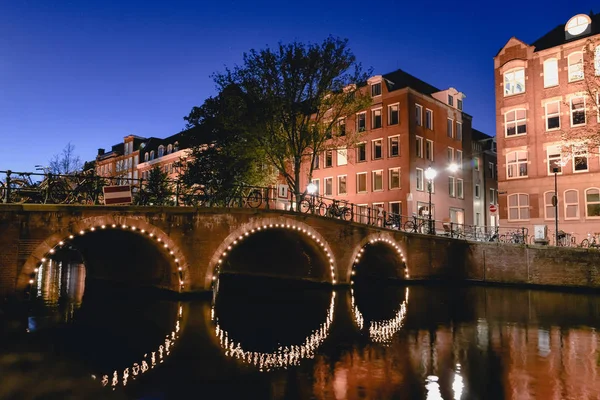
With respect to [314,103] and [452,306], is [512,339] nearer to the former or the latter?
[452,306]

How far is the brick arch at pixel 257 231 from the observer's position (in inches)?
701

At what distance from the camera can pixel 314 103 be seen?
24.8 m

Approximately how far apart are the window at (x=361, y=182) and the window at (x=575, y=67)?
16.3 meters

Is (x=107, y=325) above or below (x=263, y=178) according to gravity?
below

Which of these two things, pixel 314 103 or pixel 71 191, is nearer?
pixel 71 191

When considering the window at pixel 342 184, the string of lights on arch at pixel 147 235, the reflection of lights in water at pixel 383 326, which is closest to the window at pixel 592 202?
the window at pixel 342 184

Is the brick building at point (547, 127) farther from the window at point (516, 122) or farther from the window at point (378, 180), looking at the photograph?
the window at point (378, 180)

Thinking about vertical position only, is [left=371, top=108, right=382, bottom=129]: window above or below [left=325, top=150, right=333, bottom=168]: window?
above

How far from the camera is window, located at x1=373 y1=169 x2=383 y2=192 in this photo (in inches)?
1446

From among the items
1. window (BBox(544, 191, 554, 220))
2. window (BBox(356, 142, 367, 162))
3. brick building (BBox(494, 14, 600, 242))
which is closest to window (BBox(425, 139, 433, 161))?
window (BBox(356, 142, 367, 162))

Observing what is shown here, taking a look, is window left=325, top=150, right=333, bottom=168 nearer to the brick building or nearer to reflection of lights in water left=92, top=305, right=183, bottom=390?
the brick building

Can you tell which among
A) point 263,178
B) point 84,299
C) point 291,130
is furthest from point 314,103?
point 84,299

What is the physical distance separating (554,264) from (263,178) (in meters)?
18.1

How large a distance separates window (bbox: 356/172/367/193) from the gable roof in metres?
15.7
